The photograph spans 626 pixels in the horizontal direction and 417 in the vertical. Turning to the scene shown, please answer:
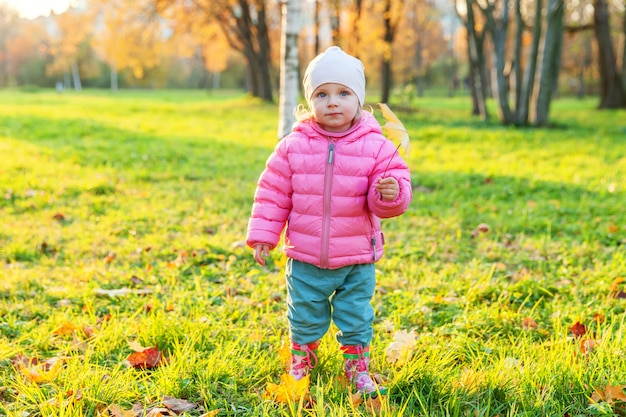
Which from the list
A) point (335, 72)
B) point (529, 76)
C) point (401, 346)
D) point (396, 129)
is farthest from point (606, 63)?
point (335, 72)

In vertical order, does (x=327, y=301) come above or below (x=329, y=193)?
below

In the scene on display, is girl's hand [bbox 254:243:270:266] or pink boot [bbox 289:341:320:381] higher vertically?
girl's hand [bbox 254:243:270:266]

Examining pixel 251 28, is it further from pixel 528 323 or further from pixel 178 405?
pixel 178 405

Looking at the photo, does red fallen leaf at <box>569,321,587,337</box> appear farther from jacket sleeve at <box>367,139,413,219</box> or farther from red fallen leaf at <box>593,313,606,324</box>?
jacket sleeve at <box>367,139,413,219</box>

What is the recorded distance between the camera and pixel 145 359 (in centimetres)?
279

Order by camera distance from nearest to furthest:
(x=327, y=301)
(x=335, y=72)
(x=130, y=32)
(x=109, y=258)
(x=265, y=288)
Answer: (x=335, y=72) → (x=327, y=301) → (x=265, y=288) → (x=109, y=258) → (x=130, y=32)

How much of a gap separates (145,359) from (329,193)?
1.28 meters

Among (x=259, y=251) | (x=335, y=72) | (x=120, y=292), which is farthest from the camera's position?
(x=120, y=292)

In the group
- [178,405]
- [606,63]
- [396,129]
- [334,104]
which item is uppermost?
[606,63]

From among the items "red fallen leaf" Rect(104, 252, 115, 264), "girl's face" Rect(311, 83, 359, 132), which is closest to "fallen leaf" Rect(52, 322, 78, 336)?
"red fallen leaf" Rect(104, 252, 115, 264)

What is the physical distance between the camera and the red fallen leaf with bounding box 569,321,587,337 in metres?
3.15

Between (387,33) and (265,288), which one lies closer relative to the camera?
(265,288)

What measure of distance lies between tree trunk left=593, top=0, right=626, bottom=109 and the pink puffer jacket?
2167 cm

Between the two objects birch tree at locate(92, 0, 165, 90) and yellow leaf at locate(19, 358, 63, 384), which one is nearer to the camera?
yellow leaf at locate(19, 358, 63, 384)
